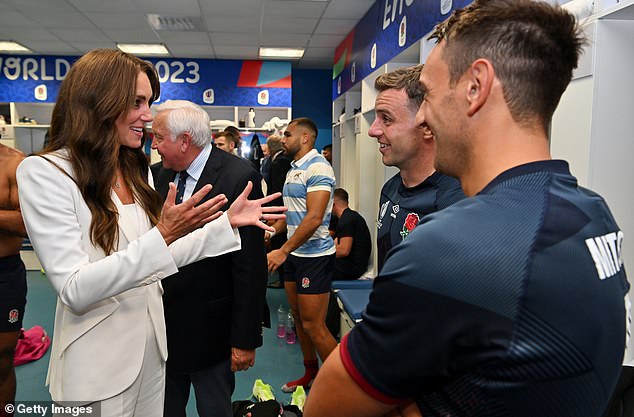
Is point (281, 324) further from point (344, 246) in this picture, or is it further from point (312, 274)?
point (312, 274)

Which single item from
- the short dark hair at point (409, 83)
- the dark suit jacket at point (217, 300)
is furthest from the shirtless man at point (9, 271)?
the short dark hair at point (409, 83)

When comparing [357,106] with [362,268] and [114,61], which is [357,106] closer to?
[362,268]

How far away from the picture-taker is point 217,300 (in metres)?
1.84

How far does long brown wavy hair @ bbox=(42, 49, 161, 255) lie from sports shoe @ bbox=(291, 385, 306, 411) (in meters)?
1.95

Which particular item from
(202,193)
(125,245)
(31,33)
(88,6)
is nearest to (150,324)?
(125,245)

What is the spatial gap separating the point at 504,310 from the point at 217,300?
1455 millimetres

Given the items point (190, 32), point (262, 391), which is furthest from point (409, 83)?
point (190, 32)

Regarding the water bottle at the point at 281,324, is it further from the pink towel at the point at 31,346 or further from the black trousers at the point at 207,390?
the black trousers at the point at 207,390

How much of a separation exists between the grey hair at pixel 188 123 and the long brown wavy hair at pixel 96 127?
57 cm

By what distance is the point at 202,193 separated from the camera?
131 cm

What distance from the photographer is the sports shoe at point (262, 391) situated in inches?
114

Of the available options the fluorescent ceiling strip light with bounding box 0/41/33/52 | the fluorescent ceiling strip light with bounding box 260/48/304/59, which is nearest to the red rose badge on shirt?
the fluorescent ceiling strip light with bounding box 260/48/304/59

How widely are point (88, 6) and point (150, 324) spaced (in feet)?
17.8

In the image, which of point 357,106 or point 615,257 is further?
point 357,106
